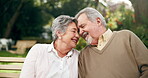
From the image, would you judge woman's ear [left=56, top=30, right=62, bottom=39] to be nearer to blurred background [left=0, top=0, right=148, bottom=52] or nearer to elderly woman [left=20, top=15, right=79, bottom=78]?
elderly woman [left=20, top=15, right=79, bottom=78]

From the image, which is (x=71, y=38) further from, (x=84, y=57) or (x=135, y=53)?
(x=135, y=53)

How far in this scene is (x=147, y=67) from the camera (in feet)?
7.88

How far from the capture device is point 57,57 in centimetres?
258

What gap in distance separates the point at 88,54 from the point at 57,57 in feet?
1.06

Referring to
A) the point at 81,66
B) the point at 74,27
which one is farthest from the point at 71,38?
the point at 81,66

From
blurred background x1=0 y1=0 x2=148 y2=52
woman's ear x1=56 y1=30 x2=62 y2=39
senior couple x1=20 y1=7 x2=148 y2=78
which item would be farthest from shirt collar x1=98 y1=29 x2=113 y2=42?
blurred background x1=0 y1=0 x2=148 y2=52

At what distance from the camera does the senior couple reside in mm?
2484

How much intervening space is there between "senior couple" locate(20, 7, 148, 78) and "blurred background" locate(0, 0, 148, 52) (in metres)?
2.10

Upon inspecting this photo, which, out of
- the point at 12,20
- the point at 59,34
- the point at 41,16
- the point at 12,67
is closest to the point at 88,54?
the point at 59,34

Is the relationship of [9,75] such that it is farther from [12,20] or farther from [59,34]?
[12,20]

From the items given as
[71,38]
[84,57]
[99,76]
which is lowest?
[99,76]

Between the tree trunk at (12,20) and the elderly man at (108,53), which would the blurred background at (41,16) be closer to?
the tree trunk at (12,20)

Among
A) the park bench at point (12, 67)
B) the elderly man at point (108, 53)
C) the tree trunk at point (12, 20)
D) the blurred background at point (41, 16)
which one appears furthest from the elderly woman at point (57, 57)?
the tree trunk at point (12, 20)

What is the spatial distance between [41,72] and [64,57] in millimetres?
280
